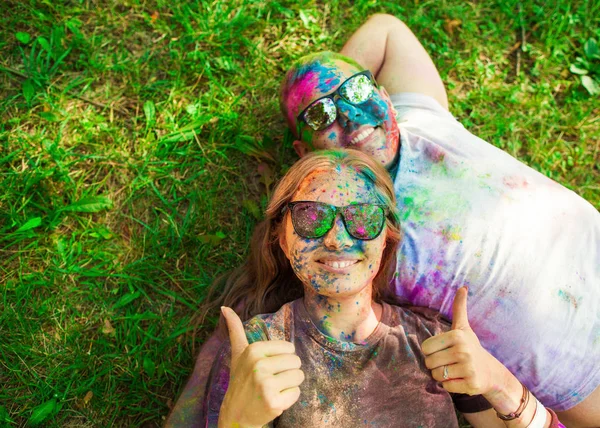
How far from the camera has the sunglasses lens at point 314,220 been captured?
2670 mm

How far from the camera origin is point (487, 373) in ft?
8.45

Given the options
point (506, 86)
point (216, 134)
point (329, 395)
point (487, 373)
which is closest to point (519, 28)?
point (506, 86)

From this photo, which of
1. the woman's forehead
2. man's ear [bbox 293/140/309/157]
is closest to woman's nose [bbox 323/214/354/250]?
the woman's forehead

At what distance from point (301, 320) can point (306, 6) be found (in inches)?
107

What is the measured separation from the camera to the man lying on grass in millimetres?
3062

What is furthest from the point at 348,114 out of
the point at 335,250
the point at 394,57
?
the point at 394,57

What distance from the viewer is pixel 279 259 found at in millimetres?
3311

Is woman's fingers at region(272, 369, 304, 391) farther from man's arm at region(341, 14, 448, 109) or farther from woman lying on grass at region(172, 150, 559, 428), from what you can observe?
man's arm at region(341, 14, 448, 109)

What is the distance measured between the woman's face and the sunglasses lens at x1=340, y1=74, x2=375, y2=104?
0.60 m

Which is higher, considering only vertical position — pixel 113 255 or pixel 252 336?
pixel 252 336

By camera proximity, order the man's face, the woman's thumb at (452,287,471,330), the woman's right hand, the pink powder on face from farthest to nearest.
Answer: the pink powder on face, the man's face, the woman's thumb at (452,287,471,330), the woman's right hand

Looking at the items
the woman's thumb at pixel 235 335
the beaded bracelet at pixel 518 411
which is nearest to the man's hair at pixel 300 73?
the woman's thumb at pixel 235 335

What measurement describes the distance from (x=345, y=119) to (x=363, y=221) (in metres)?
0.76

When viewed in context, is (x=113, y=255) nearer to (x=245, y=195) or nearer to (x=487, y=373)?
(x=245, y=195)
